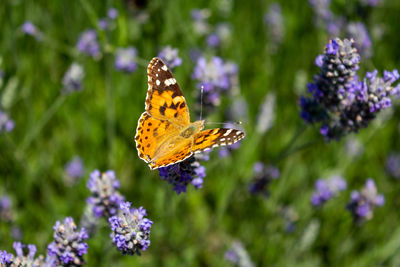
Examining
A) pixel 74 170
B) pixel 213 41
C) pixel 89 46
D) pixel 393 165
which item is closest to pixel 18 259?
pixel 74 170

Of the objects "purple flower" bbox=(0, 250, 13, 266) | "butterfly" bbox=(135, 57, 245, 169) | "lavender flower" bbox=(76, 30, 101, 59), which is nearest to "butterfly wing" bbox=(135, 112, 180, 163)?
"butterfly" bbox=(135, 57, 245, 169)

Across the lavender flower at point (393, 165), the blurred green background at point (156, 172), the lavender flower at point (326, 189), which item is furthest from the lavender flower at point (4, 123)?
the lavender flower at point (393, 165)

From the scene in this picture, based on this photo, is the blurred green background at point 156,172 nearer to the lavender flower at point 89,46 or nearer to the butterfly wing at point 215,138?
the lavender flower at point 89,46

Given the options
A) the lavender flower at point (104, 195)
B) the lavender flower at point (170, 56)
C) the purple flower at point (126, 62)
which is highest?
the purple flower at point (126, 62)

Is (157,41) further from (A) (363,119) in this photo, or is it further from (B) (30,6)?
(A) (363,119)

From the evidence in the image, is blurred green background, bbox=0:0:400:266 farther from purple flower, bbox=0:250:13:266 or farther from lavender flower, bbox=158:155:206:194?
purple flower, bbox=0:250:13:266

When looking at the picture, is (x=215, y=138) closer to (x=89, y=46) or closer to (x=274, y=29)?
(x=89, y=46)
